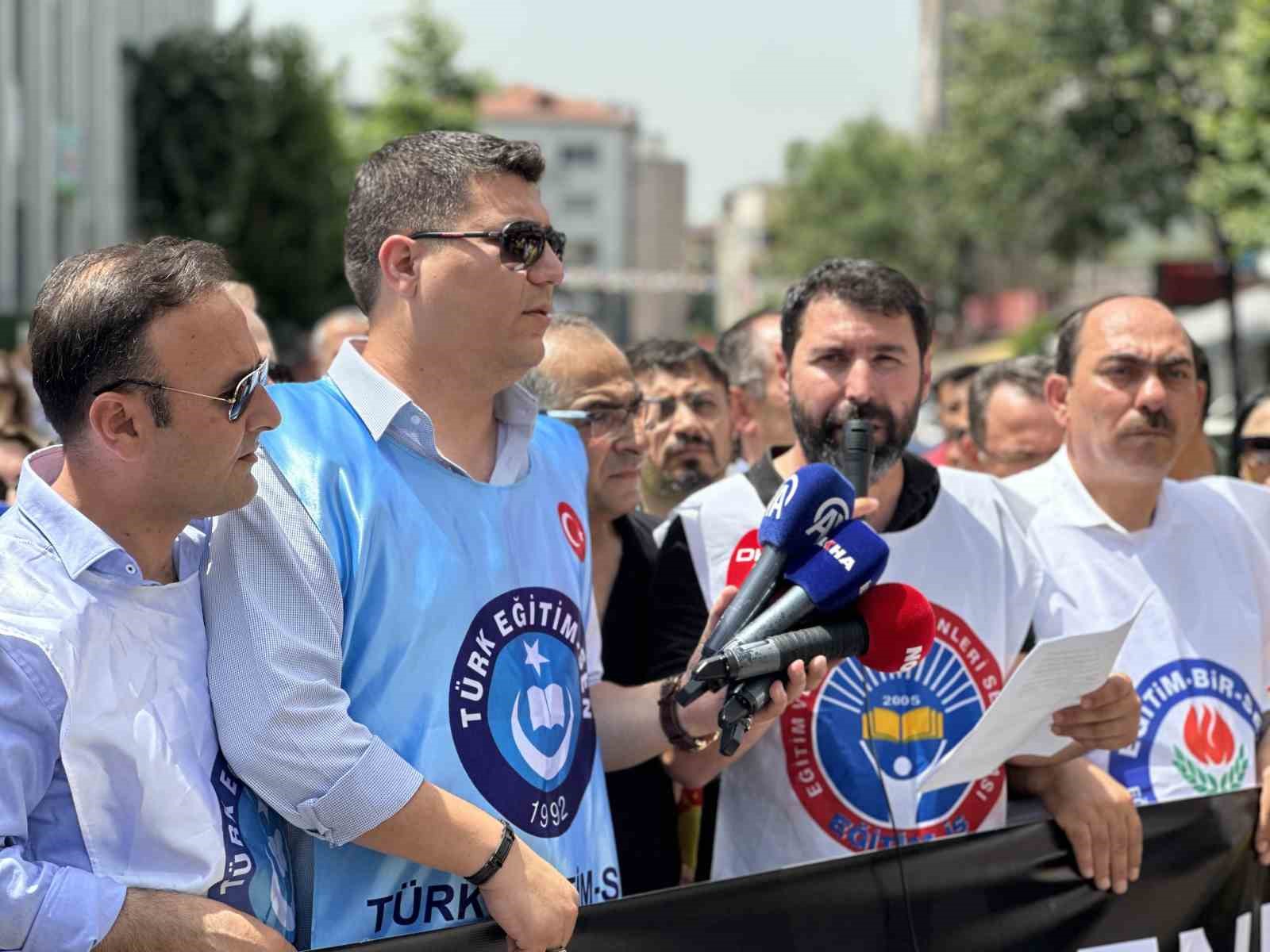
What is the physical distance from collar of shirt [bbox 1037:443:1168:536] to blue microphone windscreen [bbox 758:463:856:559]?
49.4 inches

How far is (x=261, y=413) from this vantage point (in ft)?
8.21

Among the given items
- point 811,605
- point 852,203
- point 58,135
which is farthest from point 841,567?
point 852,203

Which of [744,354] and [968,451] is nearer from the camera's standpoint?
[744,354]

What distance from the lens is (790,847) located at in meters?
3.36

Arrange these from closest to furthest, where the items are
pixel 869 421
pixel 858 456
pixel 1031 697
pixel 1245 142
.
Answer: pixel 1031 697 < pixel 858 456 < pixel 869 421 < pixel 1245 142

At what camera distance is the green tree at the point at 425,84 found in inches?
1526

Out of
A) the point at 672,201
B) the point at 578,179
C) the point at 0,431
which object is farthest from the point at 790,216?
the point at 0,431

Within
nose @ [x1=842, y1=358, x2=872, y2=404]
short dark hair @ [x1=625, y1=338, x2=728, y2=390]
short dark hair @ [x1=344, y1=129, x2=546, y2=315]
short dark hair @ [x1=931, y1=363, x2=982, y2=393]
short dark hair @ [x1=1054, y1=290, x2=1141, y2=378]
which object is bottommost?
short dark hair @ [x1=931, y1=363, x2=982, y2=393]

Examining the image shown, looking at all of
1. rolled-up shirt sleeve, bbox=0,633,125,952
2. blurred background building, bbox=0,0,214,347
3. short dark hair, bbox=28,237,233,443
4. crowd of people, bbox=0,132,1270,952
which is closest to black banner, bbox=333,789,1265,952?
crowd of people, bbox=0,132,1270,952

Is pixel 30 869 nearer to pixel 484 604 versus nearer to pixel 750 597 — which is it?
pixel 484 604

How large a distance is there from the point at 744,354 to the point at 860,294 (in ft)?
7.70

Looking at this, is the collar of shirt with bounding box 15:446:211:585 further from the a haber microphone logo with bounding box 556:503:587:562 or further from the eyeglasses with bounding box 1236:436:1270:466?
the eyeglasses with bounding box 1236:436:1270:466

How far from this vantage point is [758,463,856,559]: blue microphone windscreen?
2693 millimetres

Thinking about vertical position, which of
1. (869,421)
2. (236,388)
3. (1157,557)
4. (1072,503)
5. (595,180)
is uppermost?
(595,180)
